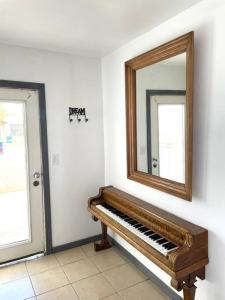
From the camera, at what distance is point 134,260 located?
2.55m

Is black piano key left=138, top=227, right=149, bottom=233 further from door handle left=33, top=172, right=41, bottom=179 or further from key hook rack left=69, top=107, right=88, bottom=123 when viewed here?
key hook rack left=69, top=107, right=88, bottom=123

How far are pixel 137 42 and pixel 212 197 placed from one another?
162 centimetres

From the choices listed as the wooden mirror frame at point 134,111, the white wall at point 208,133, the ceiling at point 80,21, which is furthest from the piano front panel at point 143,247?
the ceiling at point 80,21

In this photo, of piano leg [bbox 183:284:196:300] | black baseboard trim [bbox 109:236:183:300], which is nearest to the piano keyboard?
piano leg [bbox 183:284:196:300]

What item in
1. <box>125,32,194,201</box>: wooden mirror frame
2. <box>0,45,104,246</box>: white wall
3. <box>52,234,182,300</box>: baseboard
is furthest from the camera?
<box>0,45,104,246</box>: white wall

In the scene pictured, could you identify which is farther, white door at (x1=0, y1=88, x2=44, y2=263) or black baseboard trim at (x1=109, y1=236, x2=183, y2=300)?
white door at (x1=0, y1=88, x2=44, y2=263)

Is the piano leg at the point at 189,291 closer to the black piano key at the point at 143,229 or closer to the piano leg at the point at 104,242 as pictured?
the black piano key at the point at 143,229

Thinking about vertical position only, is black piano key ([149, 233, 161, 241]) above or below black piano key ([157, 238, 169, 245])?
above

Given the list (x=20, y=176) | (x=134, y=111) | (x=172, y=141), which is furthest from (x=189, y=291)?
(x=20, y=176)

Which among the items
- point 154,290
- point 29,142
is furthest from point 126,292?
point 29,142

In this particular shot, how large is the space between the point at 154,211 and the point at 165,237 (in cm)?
25

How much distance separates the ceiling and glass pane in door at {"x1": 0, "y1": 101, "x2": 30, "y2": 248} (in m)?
0.73

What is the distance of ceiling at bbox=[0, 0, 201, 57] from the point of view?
167 cm

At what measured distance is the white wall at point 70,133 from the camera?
261 cm
